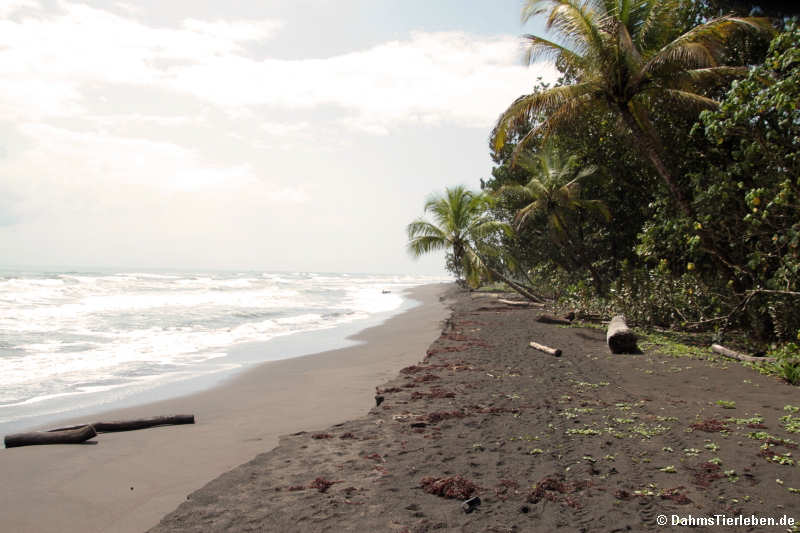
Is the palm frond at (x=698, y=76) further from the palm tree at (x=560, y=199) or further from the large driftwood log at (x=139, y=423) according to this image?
the large driftwood log at (x=139, y=423)

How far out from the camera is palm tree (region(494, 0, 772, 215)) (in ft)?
32.3

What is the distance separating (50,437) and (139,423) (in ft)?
2.79

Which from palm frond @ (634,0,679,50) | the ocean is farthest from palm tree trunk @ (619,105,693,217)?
the ocean

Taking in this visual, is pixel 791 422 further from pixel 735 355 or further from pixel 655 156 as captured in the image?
pixel 655 156

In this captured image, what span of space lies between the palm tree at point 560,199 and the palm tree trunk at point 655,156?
6.15 metres

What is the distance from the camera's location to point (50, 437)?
5016 mm

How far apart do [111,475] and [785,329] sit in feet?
34.0

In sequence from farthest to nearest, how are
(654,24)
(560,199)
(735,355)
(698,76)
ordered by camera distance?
(560,199)
(654,24)
(698,76)
(735,355)

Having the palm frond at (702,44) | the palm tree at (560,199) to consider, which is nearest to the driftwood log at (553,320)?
the palm tree at (560,199)

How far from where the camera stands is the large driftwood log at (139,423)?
5426 millimetres

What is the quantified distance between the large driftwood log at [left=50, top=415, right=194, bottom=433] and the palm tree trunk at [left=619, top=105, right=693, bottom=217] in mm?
10052

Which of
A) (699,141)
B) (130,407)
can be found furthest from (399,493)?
(699,141)

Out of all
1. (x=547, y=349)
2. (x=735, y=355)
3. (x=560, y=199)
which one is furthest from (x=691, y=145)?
(x=547, y=349)

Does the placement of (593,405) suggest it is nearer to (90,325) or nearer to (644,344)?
(644,344)
